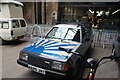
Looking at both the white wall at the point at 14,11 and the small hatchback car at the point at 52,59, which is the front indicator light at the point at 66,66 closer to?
the small hatchback car at the point at 52,59

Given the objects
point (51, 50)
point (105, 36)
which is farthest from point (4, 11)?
point (105, 36)

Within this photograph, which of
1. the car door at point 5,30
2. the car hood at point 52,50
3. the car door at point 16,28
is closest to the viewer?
the car hood at point 52,50

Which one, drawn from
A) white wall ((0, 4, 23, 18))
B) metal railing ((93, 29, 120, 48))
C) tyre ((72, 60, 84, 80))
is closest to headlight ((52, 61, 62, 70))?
tyre ((72, 60, 84, 80))

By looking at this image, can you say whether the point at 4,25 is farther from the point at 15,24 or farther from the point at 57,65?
the point at 57,65

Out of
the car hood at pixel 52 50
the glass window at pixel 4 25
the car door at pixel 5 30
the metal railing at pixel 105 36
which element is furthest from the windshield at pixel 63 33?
the metal railing at pixel 105 36

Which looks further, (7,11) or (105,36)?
(105,36)

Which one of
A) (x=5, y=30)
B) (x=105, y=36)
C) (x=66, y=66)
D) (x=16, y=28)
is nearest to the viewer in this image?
(x=66, y=66)

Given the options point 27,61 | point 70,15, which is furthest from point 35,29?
point 27,61

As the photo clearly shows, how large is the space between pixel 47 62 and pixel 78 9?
9.19 m

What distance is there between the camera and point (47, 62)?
2953 mm

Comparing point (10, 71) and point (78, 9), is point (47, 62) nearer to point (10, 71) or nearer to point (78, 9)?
point (10, 71)

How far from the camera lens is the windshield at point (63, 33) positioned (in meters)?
4.24

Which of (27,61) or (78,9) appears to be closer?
(27,61)

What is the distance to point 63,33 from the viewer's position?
437 cm
